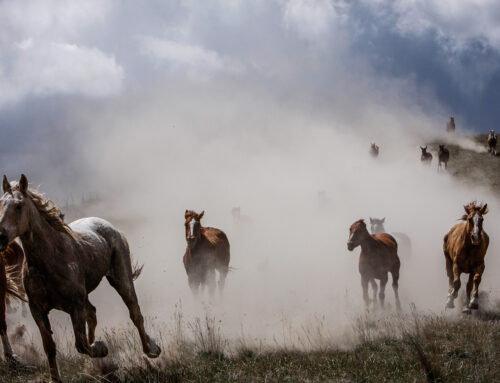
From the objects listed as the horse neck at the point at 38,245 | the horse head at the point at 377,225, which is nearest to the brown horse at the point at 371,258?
the horse head at the point at 377,225

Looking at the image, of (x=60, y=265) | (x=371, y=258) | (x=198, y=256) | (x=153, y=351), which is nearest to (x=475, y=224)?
(x=371, y=258)

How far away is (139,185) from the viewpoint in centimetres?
6775

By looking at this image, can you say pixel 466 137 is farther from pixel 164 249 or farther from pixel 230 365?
pixel 230 365

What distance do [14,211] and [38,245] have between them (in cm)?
53

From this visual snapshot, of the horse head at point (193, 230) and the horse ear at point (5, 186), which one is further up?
the horse head at point (193, 230)

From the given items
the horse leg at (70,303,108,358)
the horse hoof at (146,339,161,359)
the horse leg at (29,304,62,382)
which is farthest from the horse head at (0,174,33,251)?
the horse hoof at (146,339,161,359)

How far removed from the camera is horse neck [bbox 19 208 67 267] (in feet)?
16.4

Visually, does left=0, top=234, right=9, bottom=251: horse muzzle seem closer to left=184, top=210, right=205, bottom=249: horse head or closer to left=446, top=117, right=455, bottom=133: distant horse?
left=184, top=210, right=205, bottom=249: horse head

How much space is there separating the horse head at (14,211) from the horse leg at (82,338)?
1.07 metres

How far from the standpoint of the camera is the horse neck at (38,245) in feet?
16.4

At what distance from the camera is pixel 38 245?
16.5 ft

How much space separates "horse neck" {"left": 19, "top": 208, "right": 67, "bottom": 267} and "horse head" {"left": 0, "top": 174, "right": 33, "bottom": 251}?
0.09m

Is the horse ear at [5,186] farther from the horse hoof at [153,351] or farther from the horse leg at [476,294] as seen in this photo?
the horse leg at [476,294]

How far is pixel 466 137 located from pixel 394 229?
86.5 feet
